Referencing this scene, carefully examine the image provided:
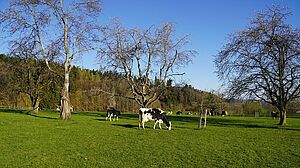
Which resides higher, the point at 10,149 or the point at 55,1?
the point at 55,1

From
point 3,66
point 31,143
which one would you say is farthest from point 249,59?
point 3,66

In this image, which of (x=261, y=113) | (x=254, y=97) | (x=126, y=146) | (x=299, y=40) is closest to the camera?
(x=126, y=146)

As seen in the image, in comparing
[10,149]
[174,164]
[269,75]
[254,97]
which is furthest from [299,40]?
[10,149]

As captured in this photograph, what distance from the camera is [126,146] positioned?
13.5 m

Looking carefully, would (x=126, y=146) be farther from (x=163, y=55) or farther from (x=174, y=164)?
(x=163, y=55)

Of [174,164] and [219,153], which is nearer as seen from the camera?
[174,164]

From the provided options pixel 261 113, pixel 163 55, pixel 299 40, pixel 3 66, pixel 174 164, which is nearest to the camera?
pixel 174 164

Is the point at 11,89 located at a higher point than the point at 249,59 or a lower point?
lower

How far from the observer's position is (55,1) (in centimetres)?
3162

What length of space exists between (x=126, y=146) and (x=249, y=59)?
22452 millimetres

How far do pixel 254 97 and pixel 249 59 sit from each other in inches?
148

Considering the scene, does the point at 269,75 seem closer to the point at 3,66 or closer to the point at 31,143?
the point at 31,143

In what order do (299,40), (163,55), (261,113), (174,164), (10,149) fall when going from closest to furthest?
(174,164), (10,149), (299,40), (163,55), (261,113)

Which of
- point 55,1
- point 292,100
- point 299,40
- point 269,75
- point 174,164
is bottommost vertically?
point 174,164
